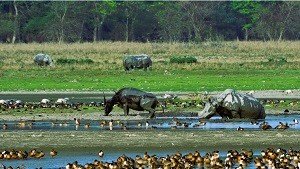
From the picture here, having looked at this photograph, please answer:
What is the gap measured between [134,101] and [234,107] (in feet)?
9.61

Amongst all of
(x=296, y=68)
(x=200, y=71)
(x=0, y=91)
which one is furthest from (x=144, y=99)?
(x=296, y=68)

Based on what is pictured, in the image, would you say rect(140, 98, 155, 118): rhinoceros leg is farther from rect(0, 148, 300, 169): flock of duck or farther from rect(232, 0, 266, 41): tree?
rect(232, 0, 266, 41): tree

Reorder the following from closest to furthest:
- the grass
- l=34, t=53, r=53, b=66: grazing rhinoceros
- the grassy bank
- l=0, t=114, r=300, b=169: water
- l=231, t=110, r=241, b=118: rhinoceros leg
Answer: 1. l=0, t=114, r=300, b=169: water
2. the grassy bank
3. l=231, t=110, r=241, b=118: rhinoceros leg
4. the grass
5. l=34, t=53, r=53, b=66: grazing rhinoceros

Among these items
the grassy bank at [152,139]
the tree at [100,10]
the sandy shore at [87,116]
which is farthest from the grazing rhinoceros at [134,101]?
the tree at [100,10]

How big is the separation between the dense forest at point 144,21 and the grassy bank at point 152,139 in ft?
288

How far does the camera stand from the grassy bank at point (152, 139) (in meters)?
21.8

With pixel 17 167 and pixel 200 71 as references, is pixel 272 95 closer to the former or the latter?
pixel 200 71

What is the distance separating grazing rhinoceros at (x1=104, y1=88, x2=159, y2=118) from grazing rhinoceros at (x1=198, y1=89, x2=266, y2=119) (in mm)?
1551

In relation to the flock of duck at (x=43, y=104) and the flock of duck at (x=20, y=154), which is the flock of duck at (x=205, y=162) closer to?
the flock of duck at (x=20, y=154)

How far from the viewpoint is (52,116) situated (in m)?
29.0

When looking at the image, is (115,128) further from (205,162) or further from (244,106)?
(205,162)

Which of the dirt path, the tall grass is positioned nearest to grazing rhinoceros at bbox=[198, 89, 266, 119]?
the dirt path

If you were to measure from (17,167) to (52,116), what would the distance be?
35.4 ft

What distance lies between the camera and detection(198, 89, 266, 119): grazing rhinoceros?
2795 centimetres
